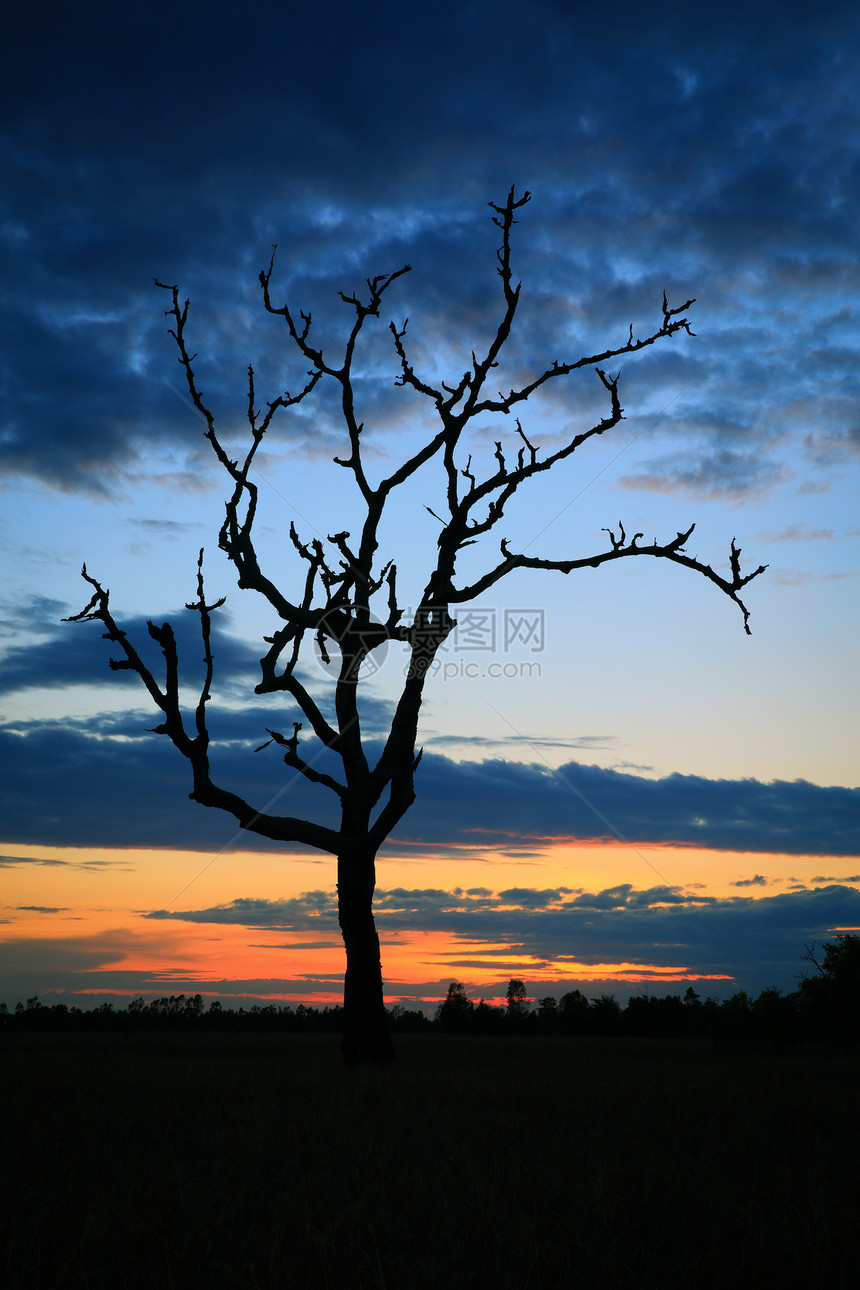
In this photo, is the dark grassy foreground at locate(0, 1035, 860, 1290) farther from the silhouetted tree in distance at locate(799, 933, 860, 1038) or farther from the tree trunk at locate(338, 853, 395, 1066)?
the silhouetted tree in distance at locate(799, 933, 860, 1038)

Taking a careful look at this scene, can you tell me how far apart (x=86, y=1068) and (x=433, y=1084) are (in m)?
6.46

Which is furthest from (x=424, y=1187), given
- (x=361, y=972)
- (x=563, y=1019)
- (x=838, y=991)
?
(x=563, y=1019)

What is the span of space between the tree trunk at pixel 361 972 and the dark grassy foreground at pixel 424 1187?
4.37m

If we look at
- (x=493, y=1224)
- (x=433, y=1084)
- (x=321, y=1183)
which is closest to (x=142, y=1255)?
(x=321, y=1183)

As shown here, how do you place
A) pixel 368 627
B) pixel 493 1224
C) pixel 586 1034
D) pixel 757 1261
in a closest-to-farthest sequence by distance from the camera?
1. pixel 757 1261
2. pixel 493 1224
3. pixel 368 627
4. pixel 586 1034

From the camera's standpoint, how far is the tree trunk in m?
15.7

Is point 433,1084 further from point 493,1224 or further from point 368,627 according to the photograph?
point 368,627

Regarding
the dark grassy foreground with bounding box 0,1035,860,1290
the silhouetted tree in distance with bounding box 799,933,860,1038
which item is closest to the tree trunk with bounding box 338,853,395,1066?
the dark grassy foreground with bounding box 0,1035,860,1290

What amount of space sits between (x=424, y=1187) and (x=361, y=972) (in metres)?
10.3

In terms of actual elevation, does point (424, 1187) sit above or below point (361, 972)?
below

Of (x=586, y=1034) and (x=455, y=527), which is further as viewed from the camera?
(x=586, y=1034)

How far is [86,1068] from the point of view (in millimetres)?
14555

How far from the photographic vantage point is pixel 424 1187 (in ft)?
19.5

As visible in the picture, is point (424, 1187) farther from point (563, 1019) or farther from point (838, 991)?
point (563, 1019)
